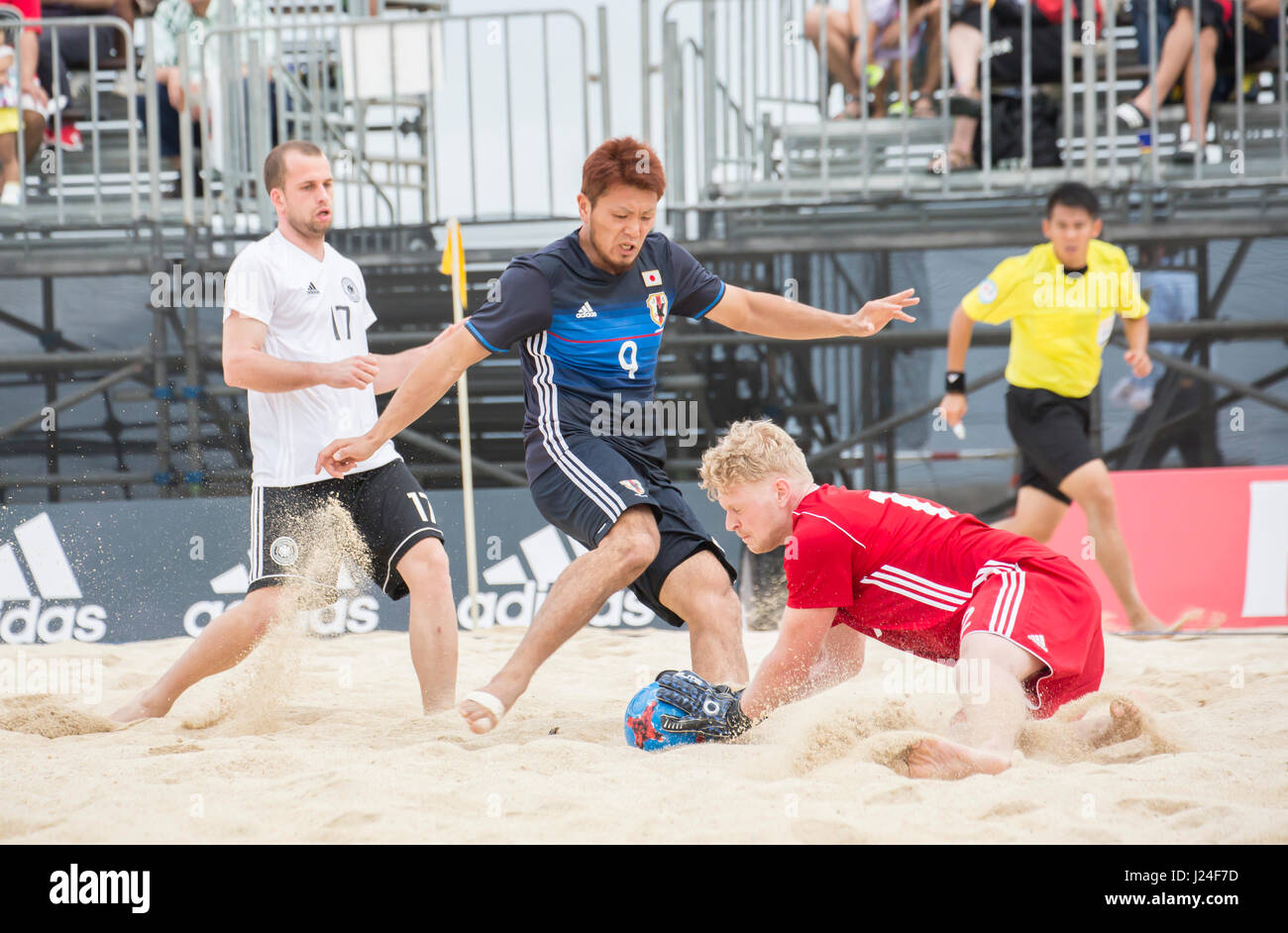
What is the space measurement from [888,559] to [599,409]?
116cm

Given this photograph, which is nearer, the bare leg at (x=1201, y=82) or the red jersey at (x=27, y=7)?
the bare leg at (x=1201, y=82)

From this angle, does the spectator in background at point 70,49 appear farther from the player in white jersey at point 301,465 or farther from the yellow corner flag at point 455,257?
the player in white jersey at point 301,465

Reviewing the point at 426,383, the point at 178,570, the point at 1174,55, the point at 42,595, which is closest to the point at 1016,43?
the point at 1174,55

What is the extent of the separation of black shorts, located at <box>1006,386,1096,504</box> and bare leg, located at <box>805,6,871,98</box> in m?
2.79

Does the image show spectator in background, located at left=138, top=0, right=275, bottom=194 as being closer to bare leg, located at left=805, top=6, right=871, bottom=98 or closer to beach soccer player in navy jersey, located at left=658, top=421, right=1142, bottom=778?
bare leg, located at left=805, top=6, right=871, bottom=98

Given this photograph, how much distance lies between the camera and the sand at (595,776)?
2.51 m

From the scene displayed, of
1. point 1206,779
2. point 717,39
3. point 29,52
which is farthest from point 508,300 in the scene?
point 29,52

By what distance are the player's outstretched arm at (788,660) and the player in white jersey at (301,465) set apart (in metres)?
1.23

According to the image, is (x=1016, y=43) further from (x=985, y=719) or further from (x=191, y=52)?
(x=985, y=719)

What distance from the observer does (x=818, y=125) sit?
311 inches

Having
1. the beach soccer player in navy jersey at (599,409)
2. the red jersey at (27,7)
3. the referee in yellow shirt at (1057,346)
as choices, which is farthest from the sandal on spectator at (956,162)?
the red jersey at (27,7)
